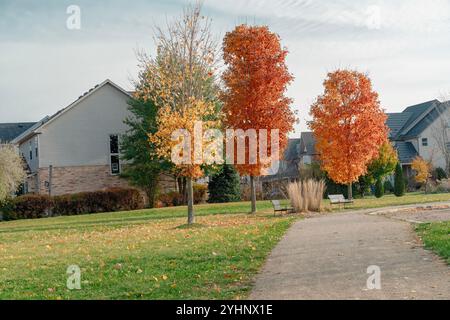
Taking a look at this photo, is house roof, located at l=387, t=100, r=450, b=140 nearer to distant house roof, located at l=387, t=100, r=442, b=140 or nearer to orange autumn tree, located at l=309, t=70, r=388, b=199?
distant house roof, located at l=387, t=100, r=442, b=140

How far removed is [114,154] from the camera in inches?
1777

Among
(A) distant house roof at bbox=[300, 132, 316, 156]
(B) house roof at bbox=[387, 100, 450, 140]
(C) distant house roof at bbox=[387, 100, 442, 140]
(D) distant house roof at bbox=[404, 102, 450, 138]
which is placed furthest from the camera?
(A) distant house roof at bbox=[300, 132, 316, 156]

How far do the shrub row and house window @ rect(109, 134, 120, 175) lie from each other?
14.4ft

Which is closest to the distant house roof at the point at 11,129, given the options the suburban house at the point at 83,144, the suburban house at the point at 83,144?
the suburban house at the point at 83,144

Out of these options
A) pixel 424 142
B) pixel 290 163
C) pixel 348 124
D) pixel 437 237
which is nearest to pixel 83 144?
pixel 348 124

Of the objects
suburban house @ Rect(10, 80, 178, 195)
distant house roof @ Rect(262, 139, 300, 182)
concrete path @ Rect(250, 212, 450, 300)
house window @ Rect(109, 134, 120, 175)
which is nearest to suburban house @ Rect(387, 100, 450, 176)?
distant house roof @ Rect(262, 139, 300, 182)

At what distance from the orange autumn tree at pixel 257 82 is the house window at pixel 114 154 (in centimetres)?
1899

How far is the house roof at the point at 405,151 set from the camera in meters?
53.8

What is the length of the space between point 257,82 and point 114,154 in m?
20.2

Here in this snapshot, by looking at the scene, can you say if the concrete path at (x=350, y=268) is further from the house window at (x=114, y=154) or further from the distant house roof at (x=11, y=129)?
the distant house roof at (x=11, y=129)

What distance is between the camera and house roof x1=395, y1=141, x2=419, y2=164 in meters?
53.8

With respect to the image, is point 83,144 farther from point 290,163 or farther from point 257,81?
point 290,163
